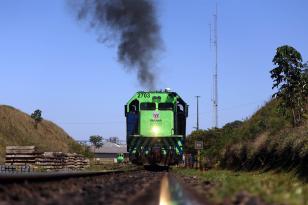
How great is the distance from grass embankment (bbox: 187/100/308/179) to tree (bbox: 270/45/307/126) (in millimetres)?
1432

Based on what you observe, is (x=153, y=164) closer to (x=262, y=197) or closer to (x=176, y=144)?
(x=176, y=144)

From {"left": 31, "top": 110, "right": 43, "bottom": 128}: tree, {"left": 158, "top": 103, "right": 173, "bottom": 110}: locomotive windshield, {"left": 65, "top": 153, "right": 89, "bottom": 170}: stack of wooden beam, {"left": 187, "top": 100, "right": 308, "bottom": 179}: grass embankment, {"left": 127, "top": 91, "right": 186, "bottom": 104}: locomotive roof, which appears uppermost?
{"left": 31, "top": 110, "right": 43, "bottom": 128}: tree

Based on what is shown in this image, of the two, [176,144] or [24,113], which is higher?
[24,113]

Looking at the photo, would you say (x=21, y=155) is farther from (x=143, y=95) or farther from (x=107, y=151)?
(x=107, y=151)

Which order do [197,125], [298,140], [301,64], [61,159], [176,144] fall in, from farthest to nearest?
[197,125], [61,159], [301,64], [176,144], [298,140]

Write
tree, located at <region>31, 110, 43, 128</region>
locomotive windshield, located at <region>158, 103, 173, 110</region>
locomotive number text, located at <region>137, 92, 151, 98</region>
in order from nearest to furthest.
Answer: locomotive windshield, located at <region>158, 103, 173, 110</region> < locomotive number text, located at <region>137, 92, 151, 98</region> < tree, located at <region>31, 110, 43, 128</region>

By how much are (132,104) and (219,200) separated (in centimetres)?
2046

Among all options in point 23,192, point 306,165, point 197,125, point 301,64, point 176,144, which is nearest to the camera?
point 23,192

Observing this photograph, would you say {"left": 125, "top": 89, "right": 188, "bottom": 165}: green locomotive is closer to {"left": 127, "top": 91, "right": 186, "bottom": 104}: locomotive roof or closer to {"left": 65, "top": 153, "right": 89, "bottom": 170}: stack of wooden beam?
{"left": 127, "top": 91, "right": 186, "bottom": 104}: locomotive roof

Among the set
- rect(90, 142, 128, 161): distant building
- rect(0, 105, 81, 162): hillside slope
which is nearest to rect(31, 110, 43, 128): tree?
rect(0, 105, 81, 162): hillside slope

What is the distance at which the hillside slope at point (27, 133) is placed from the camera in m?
77.1

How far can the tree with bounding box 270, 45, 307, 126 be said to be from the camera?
3047cm

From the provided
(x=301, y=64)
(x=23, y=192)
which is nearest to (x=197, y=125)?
(x=301, y=64)

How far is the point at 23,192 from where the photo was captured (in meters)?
7.17
